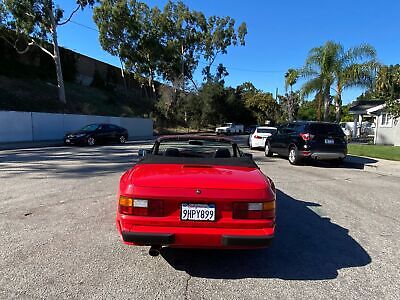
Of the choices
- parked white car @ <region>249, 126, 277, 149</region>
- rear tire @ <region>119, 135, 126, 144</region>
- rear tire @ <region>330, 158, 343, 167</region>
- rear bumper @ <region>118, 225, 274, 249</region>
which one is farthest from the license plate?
rear tire @ <region>119, 135, 126, 144</region>

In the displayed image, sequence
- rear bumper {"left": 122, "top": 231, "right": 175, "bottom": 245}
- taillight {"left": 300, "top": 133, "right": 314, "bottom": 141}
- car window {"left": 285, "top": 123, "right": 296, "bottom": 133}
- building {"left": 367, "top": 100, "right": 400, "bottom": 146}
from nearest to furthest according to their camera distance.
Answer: rear bumper {"left": 122, "top": 231, "right": 175, "bottom": 245}
taillight {"left": 300, "top": 133, "right": 314, "bottom": 141}
car window {"left": 285, "top": 123, "right": 296, "bottom": 133}
building {"left": 367, "top": 100, "right": 400, "bottom": 146}

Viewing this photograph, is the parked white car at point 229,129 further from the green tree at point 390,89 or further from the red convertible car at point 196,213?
the red convertible car at point 196,213

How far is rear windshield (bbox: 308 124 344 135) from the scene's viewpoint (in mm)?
12992

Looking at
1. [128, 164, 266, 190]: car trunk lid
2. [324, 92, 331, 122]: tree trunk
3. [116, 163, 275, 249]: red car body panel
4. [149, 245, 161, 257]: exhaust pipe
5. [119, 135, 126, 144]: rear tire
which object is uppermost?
[324, 92, 331, 122]: tree trunk

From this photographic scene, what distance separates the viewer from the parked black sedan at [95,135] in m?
21.1

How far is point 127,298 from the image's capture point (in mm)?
3189

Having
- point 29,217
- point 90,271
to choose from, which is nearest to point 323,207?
point 90,271

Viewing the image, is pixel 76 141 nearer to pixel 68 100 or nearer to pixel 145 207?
pixel 68 100

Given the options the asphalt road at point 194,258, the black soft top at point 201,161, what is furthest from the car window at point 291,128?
the black soft top at point 201,161

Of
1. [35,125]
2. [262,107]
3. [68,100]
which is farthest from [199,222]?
[262,107]

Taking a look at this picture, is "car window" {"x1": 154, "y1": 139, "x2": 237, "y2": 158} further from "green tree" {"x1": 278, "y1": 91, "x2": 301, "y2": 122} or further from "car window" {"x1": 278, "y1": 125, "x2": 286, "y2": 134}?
"green tree" {"x1": 278, "y1": 91, "x2": 301, "y2": 122}

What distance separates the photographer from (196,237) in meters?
3.50

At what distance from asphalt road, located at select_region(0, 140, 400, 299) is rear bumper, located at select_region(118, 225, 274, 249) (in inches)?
14.8

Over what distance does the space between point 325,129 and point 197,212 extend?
10588mm
